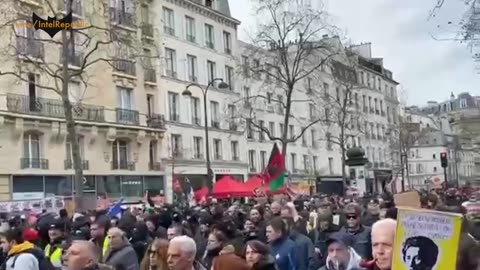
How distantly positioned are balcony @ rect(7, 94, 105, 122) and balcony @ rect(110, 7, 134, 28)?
5110mm

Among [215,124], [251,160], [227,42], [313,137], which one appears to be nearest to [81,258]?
[215,124]

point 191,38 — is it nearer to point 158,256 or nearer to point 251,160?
point 251,160

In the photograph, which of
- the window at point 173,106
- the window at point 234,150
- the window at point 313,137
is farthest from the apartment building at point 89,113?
the window at point 313,137

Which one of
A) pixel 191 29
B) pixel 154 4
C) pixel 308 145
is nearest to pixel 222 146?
pixel 191 29

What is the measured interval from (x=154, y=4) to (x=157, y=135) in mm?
7913

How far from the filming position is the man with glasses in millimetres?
8141

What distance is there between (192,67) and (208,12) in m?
4.53

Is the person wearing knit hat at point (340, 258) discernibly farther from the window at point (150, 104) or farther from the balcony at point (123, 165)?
the window at point (150, 104)

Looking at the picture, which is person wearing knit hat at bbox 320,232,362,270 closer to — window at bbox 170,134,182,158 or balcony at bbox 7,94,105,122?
balcony at bbox 7,94,105,122

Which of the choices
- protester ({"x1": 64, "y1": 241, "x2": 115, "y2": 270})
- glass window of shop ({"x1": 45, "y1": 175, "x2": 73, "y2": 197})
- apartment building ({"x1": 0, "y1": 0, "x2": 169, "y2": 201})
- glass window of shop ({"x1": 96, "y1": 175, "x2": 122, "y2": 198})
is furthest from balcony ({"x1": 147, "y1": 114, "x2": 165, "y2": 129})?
protester ({"x1": 64, "y1": 241, "x2": 115, "y2": 270})

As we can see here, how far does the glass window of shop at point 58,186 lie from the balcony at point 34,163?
2.16ft

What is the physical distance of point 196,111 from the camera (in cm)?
4916

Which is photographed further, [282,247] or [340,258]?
[282,247]

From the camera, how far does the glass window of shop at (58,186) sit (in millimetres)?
35844
